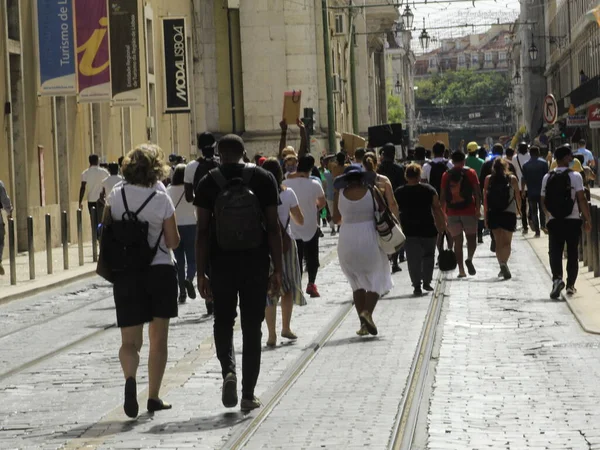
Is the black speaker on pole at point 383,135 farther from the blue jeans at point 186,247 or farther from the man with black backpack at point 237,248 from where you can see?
the man with black backpack at point 237,248

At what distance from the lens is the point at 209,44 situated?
184 feet

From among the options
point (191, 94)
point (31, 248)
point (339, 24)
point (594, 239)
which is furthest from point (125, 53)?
point (339, 24)

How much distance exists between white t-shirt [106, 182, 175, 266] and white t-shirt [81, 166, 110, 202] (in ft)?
66.7

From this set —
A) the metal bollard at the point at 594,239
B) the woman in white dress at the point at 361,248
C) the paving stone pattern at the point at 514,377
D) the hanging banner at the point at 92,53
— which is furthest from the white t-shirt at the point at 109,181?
the woman in white dress at the point at 361,248

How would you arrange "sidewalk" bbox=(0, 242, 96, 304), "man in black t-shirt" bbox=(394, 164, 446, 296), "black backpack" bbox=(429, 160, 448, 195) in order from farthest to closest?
"black backpack" bbox=(429, 160, 448, 195), "sidewalk" bbox=(0, 242, 96, 304), "man in black t-shirt" bbox=(394, 164, 446, 296)

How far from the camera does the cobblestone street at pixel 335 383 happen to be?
30.0 feet

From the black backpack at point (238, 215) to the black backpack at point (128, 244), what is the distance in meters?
0.41

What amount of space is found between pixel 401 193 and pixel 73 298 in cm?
435

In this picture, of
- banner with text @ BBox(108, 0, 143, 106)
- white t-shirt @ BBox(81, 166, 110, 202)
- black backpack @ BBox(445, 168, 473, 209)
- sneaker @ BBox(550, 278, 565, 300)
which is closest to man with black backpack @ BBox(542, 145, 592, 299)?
sneaker @ BBox(550, 278, 565, 300)

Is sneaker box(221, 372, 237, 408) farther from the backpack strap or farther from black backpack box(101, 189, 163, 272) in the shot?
the backpack strap

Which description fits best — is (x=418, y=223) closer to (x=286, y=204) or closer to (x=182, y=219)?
(x=182, y=219)

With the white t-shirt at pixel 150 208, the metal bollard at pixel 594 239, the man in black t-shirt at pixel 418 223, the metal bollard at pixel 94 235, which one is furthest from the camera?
the metal bollard at pixel 94 235

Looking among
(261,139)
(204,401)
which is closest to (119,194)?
(204,401)

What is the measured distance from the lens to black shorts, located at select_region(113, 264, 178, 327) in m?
9.91
